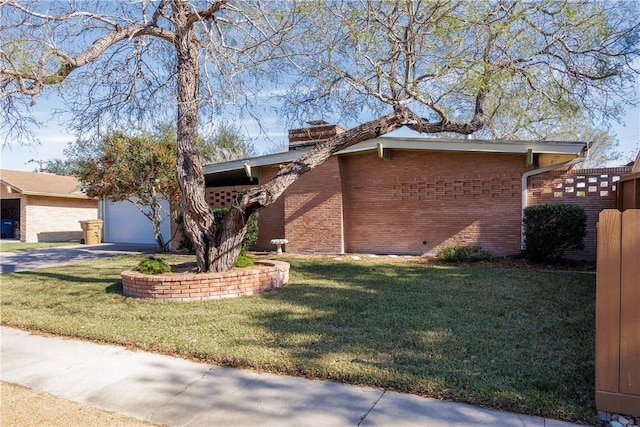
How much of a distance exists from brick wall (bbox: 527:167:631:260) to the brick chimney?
19.1 ft

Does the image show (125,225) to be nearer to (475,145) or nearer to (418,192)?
(418,192)

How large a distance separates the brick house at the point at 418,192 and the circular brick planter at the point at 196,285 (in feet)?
19.9

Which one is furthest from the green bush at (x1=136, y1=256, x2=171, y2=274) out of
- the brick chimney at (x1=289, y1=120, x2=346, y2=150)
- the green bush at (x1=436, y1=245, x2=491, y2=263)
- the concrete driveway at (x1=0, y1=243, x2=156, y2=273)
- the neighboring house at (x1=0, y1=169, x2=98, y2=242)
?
the neighboring house at (x1=0, y1=169, x2=98, y2=242)

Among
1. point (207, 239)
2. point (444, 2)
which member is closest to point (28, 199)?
point (207, 239)

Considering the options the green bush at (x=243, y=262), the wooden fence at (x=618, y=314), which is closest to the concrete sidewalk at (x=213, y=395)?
the wooden fence at (x=618, y=314)

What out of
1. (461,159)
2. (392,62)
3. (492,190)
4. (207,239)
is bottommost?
(207,239)

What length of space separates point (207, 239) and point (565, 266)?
8380 millimetres

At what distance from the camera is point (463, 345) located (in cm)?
455

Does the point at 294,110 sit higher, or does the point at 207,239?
the point at 294,110

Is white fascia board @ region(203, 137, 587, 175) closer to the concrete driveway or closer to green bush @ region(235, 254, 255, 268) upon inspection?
green bush @ region(235, 254, 255, 268)

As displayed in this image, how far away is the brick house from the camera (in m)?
11.3

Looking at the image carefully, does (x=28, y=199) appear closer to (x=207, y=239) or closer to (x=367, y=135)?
(x=207, y=239)

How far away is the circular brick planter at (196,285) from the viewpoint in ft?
22.8

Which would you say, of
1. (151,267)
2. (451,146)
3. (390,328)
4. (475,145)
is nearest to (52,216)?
(151,267)
